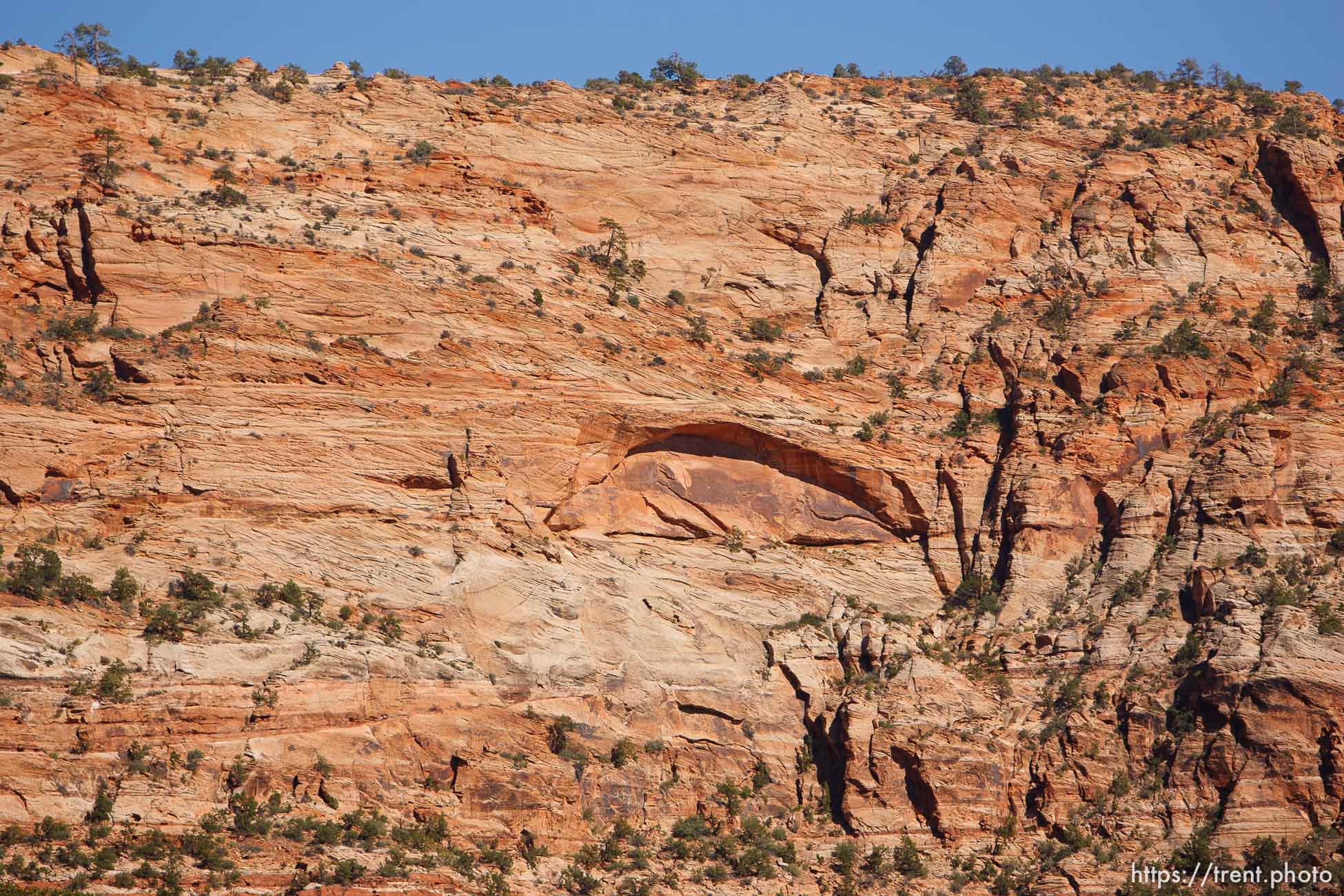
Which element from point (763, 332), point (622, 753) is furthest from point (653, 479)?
point (622, 753)

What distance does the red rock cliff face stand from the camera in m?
39.9

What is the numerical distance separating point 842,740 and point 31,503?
20711 mm

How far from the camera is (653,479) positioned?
48.0 meters

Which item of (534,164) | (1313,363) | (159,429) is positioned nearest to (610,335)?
(534,164)

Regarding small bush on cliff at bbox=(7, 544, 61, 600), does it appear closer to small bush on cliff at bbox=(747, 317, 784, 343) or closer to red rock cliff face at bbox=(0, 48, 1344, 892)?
red rock cliff face at bbox=(0, 48, 1344, 892)

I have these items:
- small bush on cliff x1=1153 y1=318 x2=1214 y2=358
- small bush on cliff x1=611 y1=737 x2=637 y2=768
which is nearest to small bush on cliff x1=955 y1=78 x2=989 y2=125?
small bush on cliff x1=1153 y1=318 x2=1214 y2=358

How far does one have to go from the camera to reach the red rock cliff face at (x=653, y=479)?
131ft

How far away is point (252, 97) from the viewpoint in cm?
5412

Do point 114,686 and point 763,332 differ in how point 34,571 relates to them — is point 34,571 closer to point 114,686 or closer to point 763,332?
point 114,686

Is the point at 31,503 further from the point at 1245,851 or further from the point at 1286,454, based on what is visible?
the point at 1286,454

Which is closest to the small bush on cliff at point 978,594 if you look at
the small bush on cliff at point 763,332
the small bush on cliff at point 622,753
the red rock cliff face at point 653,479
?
the red rock cliff face at point 653,479

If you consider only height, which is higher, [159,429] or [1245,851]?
[159,429]

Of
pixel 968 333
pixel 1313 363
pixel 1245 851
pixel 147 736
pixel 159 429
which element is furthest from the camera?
pixel 968 333

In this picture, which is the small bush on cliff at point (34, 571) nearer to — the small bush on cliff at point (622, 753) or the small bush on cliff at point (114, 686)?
the small bush on cliff at point (114, 686)
